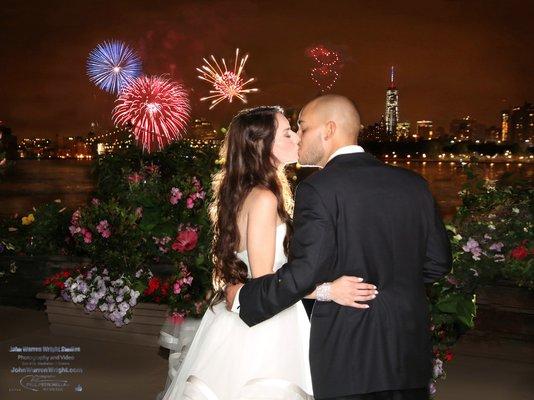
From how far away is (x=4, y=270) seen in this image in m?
9.07

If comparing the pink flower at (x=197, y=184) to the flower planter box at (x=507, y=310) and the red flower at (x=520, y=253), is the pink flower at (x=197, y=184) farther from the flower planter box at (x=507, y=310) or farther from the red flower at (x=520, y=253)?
the red flower at (x=520, y=253)

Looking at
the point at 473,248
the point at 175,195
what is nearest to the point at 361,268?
the point at 473,248

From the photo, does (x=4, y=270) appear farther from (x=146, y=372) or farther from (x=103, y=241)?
(x=146, y=372)

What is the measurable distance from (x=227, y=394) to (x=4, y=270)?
653 centimetres

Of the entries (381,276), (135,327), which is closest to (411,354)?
(381,276)

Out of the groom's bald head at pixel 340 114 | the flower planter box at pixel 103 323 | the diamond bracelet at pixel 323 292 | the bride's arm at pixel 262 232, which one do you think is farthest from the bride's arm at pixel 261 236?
the flower planter box at pixel 103 323

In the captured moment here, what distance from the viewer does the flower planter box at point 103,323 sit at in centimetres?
700

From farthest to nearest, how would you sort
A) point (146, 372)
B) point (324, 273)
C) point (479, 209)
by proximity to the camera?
point (479, 209) < point (146, 372) < point (324, 273)

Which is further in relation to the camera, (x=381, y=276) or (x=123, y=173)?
(x=123, y=173)

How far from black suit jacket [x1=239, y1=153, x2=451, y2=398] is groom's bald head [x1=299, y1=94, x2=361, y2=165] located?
0.10m

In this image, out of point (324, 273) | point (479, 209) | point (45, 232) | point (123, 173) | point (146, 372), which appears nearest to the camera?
point (324, 273)

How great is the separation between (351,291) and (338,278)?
0.10 m

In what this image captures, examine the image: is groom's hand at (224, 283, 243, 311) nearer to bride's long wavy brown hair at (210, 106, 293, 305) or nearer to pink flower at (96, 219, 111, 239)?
bride's long wavy brown hair at (210, 106, 293, 305)

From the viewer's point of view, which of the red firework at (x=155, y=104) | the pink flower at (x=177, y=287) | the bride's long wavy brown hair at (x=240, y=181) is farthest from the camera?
the red firework at (x=155, y=104)
